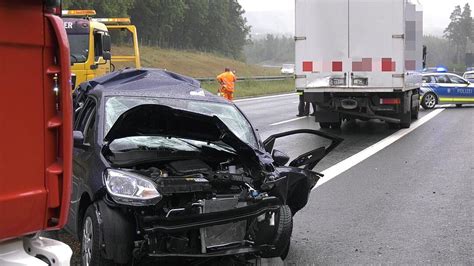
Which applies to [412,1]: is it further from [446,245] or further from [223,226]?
[223,226]

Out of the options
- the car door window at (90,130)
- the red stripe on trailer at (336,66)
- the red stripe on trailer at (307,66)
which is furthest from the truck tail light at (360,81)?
the car door window at (90,130)

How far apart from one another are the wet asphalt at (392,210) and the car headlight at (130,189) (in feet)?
3.53

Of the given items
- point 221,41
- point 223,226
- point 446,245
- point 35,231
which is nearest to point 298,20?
point 446,245

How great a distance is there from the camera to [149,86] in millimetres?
6406

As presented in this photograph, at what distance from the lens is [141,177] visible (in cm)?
421

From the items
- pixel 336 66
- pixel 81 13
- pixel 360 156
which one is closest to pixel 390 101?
pixel 336 66

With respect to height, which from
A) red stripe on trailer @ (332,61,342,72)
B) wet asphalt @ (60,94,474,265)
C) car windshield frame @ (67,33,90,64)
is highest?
car windshield frame @ (67,33,90,64)

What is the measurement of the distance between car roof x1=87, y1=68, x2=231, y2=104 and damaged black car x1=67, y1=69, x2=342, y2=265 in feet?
0.13

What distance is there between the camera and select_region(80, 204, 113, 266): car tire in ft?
13.7

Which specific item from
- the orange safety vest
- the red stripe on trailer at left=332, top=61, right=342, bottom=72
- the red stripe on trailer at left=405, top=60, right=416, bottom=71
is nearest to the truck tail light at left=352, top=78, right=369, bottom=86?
the red stripe on trailer at left=332, top=61, right=342, bottom=72

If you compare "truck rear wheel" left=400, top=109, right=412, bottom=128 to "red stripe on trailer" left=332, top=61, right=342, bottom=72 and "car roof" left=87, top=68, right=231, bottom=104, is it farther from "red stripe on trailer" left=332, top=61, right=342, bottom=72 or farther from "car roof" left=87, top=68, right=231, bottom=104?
"car roof" left=87, top=68, right=231, bottom=104

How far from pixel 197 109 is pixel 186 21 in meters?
107

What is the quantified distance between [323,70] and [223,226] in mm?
9985

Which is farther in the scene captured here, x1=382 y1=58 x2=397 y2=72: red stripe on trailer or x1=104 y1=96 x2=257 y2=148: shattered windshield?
x1=382 y1=58 x2=397 y2=72: red stripe on trailer
